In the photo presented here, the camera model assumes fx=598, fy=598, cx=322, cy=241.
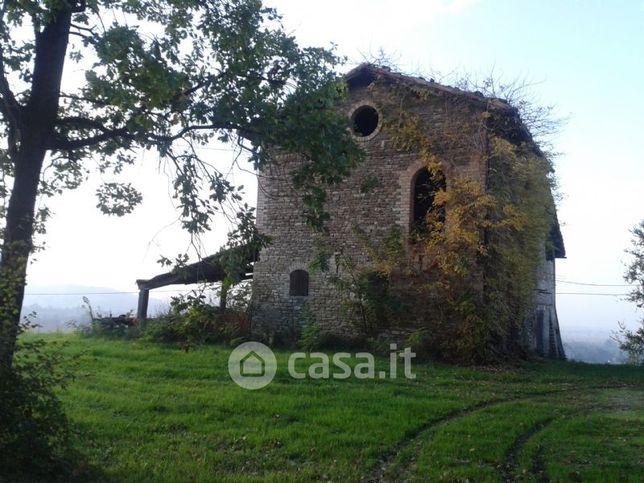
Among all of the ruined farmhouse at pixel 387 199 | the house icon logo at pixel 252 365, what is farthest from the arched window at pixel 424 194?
the house icon logo at pixel 252 365

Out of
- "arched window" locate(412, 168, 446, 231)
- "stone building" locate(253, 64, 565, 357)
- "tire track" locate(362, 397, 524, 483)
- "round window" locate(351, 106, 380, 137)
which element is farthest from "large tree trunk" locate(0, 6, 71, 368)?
"round window" locate(351, 106, 380, 137)

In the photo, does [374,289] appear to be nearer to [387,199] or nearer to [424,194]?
[387,199]

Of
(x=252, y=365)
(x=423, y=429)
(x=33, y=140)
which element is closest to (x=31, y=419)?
(x=33, y=140)

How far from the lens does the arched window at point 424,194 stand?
49.5 ft

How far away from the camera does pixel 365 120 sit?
17.0m

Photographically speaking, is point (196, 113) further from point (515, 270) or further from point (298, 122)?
point (515, 270)

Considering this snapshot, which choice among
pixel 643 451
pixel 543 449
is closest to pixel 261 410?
pixel 543 449

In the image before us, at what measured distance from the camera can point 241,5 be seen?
7344mm

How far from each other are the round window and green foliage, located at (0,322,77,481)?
1204 centimetres

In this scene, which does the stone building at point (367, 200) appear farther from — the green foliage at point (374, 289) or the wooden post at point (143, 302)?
the wooden post at point (143, 302)

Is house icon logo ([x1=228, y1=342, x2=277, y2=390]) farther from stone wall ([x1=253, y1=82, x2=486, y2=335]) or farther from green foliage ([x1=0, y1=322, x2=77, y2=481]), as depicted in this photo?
green foliage ([x1=0, y1=322, x2=77, y2=481])

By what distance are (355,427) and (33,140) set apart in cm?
543

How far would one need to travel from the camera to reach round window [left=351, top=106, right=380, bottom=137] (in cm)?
1661

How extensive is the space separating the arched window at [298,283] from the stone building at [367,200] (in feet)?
0.09
